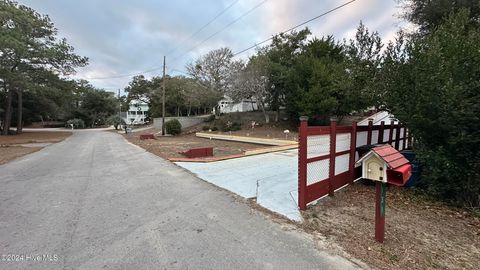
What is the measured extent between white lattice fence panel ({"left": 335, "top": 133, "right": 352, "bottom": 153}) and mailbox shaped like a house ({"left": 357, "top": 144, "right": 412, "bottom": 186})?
1.86 metres

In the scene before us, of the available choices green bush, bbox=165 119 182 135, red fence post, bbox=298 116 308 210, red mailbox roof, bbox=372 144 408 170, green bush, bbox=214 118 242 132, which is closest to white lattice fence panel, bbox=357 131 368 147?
red fence post, bbox=298 116 308 210

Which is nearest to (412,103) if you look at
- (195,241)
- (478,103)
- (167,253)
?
(478,103)

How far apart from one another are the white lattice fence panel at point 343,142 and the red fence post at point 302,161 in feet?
4.33

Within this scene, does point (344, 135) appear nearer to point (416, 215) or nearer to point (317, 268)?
point (416, 215)

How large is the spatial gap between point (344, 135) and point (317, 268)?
357 centimetres

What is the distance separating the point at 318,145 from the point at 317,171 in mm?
484

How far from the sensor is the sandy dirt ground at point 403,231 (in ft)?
9.72

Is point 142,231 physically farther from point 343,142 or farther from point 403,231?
point 343,142

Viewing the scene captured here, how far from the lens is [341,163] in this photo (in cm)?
567

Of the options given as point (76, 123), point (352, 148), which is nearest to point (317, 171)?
point (352, 148)

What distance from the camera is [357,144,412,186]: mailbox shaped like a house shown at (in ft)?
10.6

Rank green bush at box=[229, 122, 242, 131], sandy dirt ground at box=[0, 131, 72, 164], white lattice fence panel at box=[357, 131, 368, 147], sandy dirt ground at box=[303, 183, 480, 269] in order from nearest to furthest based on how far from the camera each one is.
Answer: sandy dirt ground at box=[303, 183, 480, 269] < white lattice fence panel at box=[357, 131, 368, 147] < sandy dirt ground at box=[0, 131, 72, 164] < green bush at box=[229, 122, 242, 131]

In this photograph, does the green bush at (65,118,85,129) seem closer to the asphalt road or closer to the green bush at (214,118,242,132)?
the green bush at (214,118,242,132)

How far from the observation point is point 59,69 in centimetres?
2753
